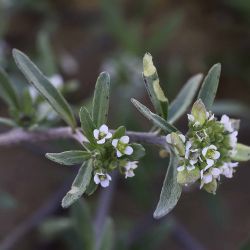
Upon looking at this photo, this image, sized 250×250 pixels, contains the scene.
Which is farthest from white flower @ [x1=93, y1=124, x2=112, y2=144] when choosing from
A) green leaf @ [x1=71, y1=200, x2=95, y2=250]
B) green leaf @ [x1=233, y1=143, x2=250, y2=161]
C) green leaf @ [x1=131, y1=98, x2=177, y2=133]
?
green leaf @ [x1=71, y1=200, x2=95, y2=250]

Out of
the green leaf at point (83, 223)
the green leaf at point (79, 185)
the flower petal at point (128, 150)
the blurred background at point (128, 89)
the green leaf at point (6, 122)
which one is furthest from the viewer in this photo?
the blurred background at point (128, 89)

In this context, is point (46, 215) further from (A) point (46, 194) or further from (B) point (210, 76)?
(B) point (210, 76)

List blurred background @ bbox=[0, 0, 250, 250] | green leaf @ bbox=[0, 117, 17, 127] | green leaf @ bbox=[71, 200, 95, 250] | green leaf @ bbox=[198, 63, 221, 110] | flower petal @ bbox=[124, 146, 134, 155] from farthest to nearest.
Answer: blurred background @ bbox=[0, 0, 250, 250] < green leaf @ bbox=[71, 200, 95, 250] < green leaf @ bbox=[0, 117, 17, 127] < green leaf @ bbox=[198, 63, 221, 110] < flower petal @ bbox=[124, 146, 134, 155]

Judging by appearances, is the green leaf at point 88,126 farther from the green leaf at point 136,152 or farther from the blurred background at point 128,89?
the blurred background at point 128,89

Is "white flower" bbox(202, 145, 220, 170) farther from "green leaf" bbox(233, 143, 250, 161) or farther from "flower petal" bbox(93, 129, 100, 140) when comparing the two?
"flower petal" bbox(93, 129, 100, 140)

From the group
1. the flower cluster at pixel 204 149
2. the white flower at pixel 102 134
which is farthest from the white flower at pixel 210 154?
the white flower at pixel 102 134
